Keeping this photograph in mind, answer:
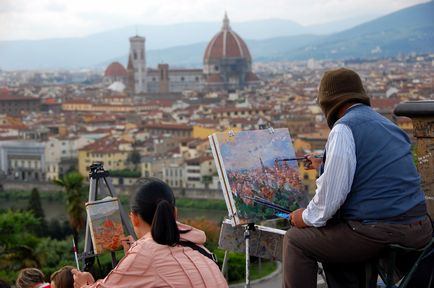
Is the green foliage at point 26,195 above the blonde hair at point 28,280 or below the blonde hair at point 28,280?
below

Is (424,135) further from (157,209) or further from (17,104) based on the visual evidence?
(17,104)

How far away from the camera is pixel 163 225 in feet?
5.14

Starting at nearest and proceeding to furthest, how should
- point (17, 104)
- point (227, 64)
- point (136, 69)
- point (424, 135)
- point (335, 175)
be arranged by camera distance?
point (335, 175) < point (424, 135) < point (17, 104) < point (227, 64) < point (136, 69)

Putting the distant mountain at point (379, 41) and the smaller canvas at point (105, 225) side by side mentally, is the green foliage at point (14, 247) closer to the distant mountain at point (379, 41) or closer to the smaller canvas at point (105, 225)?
the smaller canvas at point (105, 225)

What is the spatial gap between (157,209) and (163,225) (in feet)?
0.09

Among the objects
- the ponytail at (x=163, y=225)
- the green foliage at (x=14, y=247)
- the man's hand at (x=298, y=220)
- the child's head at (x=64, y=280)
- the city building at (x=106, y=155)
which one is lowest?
the city building at (x=106, y=155)

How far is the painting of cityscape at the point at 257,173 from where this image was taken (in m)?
2.12

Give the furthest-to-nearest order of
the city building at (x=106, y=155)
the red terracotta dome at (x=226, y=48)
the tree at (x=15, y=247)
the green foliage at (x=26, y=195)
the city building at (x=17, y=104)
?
the red terracotta dome at (x=226, y=48)
the city building at (x=17, y=104)
the city building at (x=106, y=155)
the green foliage at (x=26, y=195)
the tree at (x=15, y=247)

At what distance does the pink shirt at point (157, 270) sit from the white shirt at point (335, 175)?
0.26 metres

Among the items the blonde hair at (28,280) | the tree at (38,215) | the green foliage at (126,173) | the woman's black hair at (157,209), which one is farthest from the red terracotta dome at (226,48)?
the woman's black hair at (157,209)

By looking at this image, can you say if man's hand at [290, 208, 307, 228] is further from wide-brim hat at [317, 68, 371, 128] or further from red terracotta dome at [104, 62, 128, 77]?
red terracotta dome at [104, 62, 128, 77]

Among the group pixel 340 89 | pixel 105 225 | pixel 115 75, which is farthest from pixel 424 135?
pixel 115 75

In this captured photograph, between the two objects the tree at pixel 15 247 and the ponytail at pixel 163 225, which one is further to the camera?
the tree at pixel 15 247

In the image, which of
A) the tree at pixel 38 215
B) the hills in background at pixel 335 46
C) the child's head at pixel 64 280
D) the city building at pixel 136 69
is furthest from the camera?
the hills in background at pixel 335 46
